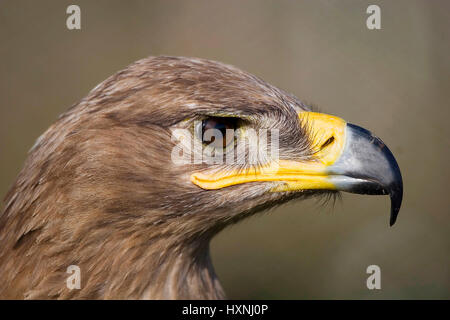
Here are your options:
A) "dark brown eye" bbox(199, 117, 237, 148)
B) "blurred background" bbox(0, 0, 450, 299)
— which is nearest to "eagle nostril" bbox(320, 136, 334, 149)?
"dark brown eye" bbox(199, 117, 237, 148)

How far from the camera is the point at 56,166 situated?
180 centimetres

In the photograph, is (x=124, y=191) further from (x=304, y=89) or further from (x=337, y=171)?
(x=304, y=89)

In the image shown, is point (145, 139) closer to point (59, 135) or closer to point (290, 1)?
point (59, 135)

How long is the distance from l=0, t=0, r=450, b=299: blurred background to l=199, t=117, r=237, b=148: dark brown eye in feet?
8.93

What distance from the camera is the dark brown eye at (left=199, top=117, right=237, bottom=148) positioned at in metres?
1.81

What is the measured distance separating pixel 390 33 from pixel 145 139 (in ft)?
11.5

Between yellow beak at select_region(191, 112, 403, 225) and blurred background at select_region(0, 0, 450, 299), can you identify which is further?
blurred background at select_region(0, 0, 450, 299)

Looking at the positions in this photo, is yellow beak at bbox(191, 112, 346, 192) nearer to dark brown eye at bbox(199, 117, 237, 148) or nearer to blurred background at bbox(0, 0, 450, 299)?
dark brown eye at bbox(199, 117, 237, 148)

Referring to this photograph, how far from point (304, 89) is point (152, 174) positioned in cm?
311

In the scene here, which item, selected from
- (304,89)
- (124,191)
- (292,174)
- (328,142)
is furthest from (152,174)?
(304,89)

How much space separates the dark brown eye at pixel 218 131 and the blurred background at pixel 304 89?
272 cm

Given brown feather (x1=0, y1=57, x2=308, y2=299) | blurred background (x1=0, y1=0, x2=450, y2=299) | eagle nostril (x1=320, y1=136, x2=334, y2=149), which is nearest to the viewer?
brown feather (x1=0, y1=57, x2=308, y2=299)

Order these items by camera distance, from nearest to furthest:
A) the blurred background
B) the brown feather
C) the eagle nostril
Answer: the brown feather < the eagle nostril < the blurred background
